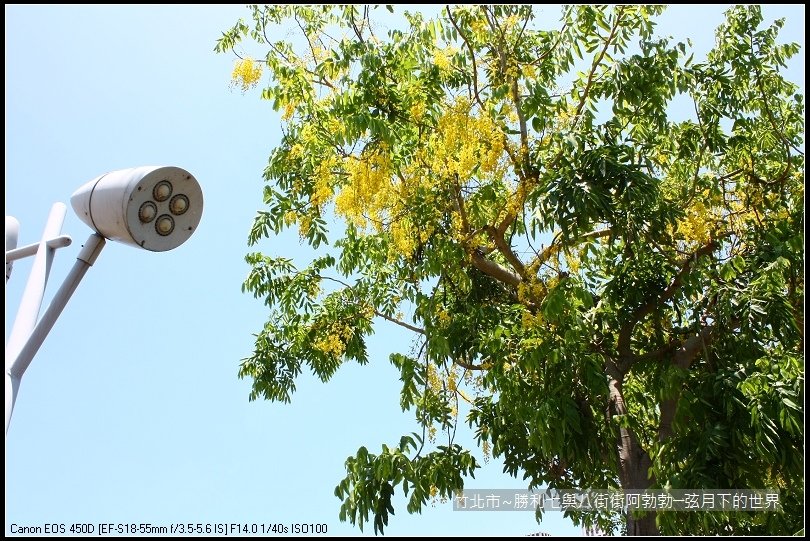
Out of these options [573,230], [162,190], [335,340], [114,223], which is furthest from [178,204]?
[335,340]

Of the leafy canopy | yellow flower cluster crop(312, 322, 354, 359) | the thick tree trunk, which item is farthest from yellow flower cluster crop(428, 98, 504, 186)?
yellow flower cluster crop(312, 322, 354, 359)

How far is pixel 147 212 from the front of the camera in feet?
6.35

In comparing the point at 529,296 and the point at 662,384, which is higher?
the point at 529,296

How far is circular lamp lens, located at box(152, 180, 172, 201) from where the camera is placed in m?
1.95

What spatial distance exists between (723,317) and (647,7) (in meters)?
1.69

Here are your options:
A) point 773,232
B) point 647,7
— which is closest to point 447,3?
point 647,7

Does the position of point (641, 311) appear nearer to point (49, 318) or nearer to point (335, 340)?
point (335, 340)

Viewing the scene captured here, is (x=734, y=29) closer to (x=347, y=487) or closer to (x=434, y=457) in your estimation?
(x=434, y=457)

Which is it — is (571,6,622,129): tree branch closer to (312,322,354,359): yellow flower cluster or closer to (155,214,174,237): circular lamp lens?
(312,322,354,359): yellow flower cluster

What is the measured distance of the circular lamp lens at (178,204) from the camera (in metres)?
1.98

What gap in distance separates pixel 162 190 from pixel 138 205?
7cm

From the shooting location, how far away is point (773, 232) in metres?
4.28

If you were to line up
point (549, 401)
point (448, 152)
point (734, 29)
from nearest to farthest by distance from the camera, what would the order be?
point (549, 401), point (448, 152), point (734, 29)

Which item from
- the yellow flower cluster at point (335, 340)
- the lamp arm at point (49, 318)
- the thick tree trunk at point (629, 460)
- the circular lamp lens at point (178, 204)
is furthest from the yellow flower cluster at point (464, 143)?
the lamp arm at point (49, 318)
